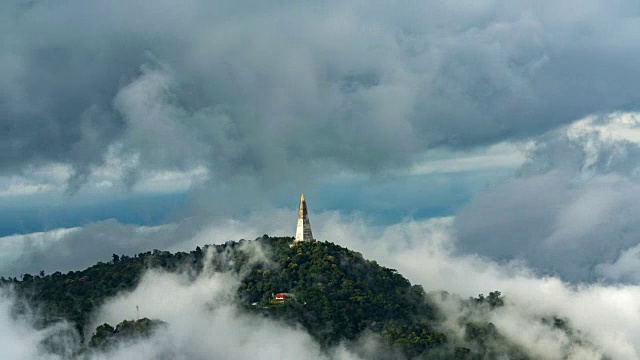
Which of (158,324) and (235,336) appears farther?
(235,336)

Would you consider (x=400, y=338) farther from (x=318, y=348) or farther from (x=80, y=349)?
(x=80, y=349)

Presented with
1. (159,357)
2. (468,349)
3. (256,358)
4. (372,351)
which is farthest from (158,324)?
(468,349)

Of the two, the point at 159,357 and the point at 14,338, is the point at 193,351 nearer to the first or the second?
the point at 159,357

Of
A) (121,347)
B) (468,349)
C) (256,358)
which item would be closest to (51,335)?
(121,347)

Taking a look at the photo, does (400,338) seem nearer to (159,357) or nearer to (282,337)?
(282,337)

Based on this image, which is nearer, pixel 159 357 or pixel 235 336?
pixel 159 357

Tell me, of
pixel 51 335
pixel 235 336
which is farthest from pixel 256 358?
pixel 51 335

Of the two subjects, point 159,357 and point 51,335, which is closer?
point 159,357
